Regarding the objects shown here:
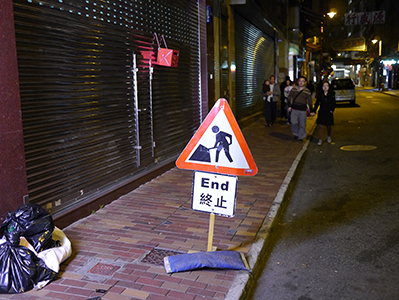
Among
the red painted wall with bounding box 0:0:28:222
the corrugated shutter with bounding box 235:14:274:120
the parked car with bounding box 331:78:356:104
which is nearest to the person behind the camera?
A: the red painted wall with bounding box 0:0:28:222

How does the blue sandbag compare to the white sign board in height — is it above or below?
below

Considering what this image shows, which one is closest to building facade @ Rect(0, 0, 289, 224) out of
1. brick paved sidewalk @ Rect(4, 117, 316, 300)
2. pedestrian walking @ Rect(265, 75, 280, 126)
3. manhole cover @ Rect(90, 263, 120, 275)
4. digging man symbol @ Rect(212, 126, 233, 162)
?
brick paved sidewalk @ Rect(4, 117, 316, 300)

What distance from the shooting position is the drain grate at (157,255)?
14.5 feet

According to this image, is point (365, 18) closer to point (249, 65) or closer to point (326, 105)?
point (249, 65)

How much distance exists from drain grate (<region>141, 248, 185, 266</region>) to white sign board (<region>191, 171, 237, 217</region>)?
671mm

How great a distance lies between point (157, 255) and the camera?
461cm

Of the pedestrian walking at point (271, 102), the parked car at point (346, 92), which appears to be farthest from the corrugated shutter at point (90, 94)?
the parked car at point (346, 92)

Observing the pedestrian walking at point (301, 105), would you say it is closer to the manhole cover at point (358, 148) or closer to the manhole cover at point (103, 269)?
the manhole cover at point (358, 148)

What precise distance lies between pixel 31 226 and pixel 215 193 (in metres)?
1.79

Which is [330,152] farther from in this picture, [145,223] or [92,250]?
[92,250]

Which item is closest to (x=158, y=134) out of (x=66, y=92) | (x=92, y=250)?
(x=66, y=92)

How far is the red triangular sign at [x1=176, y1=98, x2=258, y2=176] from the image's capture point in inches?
168

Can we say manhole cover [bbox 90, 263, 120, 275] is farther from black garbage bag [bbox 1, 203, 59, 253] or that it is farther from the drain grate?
black garbage bag [bbox 1, 203, 59, 253]

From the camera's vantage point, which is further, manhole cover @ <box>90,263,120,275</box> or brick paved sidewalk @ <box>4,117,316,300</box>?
manhole cover @ <box>90,263,120,275</box>
